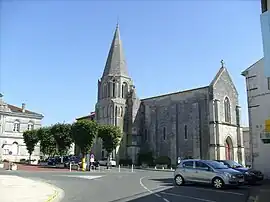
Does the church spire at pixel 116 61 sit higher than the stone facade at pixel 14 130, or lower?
higher

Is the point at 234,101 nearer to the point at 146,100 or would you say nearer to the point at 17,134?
the point at 146,100

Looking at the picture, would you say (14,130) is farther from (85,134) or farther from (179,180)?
(179,180)

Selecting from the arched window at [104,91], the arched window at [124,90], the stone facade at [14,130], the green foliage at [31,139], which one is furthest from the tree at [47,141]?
the arched window at [124,90]

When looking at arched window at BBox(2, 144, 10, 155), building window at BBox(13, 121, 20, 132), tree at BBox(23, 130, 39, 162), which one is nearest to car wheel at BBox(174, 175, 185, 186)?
tree at BBox(23, 130, 39, 162)

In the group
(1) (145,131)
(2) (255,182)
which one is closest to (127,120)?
(1) (145,131)

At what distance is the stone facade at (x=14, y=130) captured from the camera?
65938 millimetres

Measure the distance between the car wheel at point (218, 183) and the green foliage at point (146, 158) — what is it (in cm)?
4491

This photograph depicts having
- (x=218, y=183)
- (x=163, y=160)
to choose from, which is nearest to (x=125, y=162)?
(x=163, y=160)

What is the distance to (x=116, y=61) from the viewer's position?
242ft

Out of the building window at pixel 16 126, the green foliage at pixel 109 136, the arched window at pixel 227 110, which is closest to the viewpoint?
the green foliage at pixel 109 136

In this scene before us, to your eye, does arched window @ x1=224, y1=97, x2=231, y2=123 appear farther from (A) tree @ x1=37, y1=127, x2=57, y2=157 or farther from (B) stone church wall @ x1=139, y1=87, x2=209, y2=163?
(A) tree @ x1=37, y1=127, x2=57, y2=157

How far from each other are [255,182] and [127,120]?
48.0 metres

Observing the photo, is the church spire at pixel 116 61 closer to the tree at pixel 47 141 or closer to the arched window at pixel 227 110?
the tree at pixel 47 141

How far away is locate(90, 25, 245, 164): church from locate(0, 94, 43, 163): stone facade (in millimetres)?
14531
